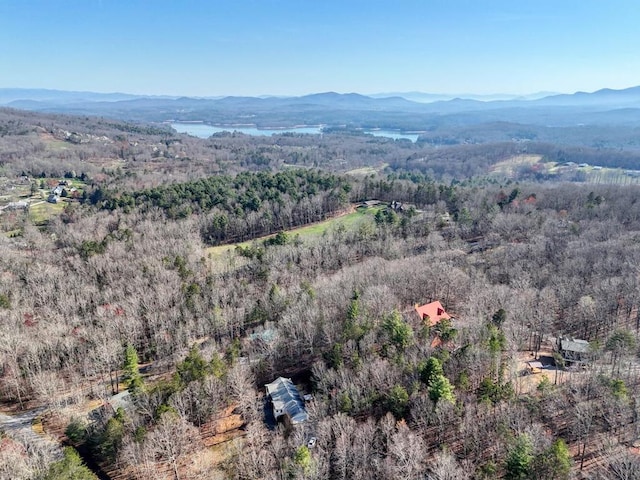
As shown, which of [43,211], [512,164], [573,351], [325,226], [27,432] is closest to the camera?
[27,432]

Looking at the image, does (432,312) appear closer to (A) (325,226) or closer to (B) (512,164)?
(A) (325,226)

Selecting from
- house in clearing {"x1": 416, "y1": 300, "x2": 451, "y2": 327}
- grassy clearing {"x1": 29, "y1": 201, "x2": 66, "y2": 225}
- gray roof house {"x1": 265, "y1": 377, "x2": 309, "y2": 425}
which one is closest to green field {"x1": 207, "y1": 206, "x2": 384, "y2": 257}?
house in clearing {"x1": 416, "y1": 300, "x2": 451, "y2": 327}

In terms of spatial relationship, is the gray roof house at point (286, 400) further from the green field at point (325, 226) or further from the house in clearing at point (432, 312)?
the green field at point (325, 226)

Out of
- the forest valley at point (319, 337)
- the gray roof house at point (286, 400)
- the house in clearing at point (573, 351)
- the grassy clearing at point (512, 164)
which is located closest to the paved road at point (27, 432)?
the forest valley at point (319, 337)

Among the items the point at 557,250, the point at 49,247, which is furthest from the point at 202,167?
the point at 557,250

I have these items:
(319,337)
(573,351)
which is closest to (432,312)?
(319,337)

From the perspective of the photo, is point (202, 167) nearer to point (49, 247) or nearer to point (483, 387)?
point (49, 247)
